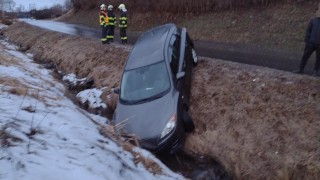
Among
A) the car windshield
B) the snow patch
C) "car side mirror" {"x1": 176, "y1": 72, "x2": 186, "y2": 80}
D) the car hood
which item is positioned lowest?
the snow patch

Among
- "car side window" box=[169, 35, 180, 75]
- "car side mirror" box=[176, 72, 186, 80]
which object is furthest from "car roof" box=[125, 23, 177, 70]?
"car side mirror" box=[176, 72, 186, 80]

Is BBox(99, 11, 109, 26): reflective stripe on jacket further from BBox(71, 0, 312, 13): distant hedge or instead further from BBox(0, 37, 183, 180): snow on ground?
BBox(0, 37, 183, 180): snow on ground

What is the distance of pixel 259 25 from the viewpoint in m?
20.5

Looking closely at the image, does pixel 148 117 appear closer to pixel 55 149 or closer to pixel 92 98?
pixel 55 149

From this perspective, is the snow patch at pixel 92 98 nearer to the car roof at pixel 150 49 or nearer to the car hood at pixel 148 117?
the car roof at pixel 150 49

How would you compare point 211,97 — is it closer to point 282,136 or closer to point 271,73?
point 271,73

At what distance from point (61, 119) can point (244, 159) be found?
141 inches

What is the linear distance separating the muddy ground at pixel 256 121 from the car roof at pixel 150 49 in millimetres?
1434

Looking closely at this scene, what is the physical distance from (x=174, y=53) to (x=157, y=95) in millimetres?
1723

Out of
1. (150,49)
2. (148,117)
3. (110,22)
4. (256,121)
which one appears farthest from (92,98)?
(110,22)

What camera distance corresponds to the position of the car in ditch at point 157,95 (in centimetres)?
816

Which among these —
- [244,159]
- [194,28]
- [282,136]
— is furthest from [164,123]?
[194,28]

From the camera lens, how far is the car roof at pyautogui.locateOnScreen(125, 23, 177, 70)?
9.91 metres

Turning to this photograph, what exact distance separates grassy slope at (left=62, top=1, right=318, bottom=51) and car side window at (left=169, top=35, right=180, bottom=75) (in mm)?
7839
